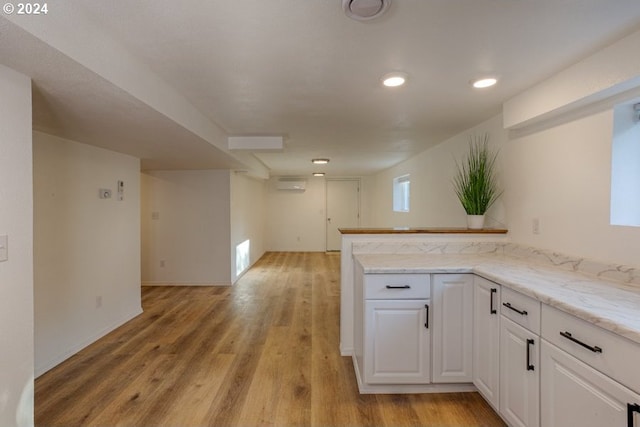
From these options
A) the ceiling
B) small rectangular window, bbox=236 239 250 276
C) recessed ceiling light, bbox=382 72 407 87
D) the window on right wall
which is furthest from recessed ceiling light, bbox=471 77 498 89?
small rectangular window, bbox=236 239 250 276

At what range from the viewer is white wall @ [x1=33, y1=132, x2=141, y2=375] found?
2.44 m

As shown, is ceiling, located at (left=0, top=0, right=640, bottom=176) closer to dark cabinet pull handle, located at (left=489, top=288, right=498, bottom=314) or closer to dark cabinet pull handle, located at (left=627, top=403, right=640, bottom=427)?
dark cabinet pull handle, located at (left=489, top=288, right=498, bottom=314)

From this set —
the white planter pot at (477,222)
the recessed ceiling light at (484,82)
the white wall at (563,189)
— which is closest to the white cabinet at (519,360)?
the white wall at (563,189)

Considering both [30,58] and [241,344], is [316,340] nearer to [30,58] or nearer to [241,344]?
[241,344]

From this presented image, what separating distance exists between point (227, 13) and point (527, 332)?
6.74ft

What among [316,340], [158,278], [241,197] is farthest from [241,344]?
[241,197]

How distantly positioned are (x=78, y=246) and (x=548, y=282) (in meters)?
3.66

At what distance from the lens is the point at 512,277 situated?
175 cm

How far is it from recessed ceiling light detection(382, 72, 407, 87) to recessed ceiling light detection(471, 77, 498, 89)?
0.48m

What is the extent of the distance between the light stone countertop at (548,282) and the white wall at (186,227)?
10.3ft

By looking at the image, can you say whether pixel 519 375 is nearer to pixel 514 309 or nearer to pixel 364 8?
pixel 514 309

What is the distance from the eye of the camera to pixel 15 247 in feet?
4.51

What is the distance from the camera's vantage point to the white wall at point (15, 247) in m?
1.32

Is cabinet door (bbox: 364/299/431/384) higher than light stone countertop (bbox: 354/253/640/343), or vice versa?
light stone countertop (bbox: 354/253/640/343)
